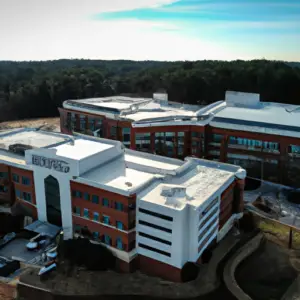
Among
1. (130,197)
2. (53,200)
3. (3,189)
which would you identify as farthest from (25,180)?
(130,197)

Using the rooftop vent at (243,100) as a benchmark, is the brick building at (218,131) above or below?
below

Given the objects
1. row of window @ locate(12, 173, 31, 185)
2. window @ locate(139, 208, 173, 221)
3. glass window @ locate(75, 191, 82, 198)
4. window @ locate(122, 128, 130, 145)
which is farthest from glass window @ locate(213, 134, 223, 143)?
row of window @ locate(12, 173, 31, 185)

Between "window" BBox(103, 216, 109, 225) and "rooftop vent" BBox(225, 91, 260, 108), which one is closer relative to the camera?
"window" BBox(103, 216, 109, 225)

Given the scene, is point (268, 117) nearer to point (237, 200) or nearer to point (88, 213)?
point (237, 200)

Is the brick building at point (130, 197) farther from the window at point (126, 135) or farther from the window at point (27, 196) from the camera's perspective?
the window at point (126, 135)

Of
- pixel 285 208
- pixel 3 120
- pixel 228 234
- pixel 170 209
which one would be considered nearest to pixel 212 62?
pixel 3 120

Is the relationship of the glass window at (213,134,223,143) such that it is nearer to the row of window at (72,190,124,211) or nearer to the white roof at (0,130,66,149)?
the white roof at (0,130,66,149)

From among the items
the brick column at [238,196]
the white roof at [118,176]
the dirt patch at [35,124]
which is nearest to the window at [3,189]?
the white roof at [118,176]
